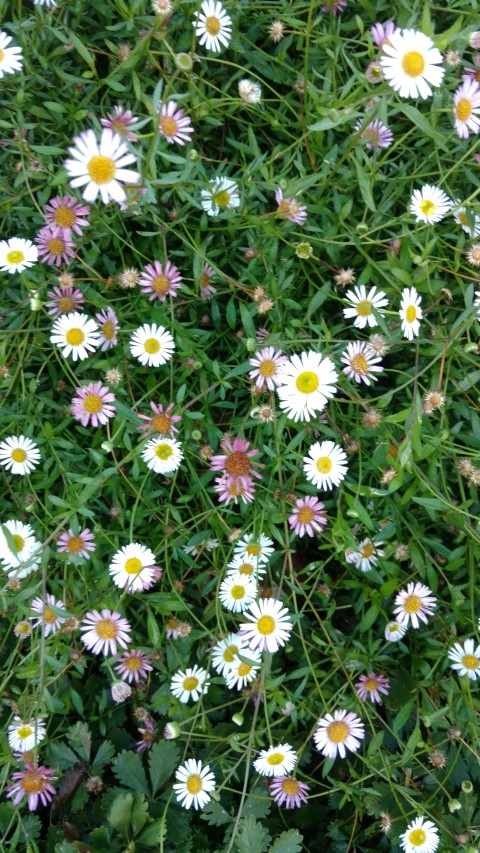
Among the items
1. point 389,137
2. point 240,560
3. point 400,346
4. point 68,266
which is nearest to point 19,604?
point 240,560

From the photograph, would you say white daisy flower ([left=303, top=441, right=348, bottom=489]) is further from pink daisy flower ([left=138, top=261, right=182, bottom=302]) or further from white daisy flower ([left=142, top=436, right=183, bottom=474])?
pink daisy flower ([left=138, top=261, right=182, bottom=302])

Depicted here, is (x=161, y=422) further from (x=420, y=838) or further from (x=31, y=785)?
(x=420, y=838)

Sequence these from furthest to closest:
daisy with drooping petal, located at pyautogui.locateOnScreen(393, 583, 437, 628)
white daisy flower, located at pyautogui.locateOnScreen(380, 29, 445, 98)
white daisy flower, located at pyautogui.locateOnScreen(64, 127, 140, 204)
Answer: daisy with drooping petal, located at pyautogui.locateOnScreen(393, 583, 437, 628) → white daisy flower, located at pyautogui.locateOnScreen(380, 29, 445, 98) → white daisy flower, located at pyautogui.locateOnScreen(64, 127, 140, 204)

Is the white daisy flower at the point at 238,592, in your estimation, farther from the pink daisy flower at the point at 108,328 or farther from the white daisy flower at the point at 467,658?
the pink daisy flower at the point at 108,328

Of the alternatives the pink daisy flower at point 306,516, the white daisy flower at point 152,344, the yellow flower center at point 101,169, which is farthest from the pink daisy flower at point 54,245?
the pink daisy flower at point 306,516

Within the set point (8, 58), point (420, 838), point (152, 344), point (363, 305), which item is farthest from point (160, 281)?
point (420, 838)

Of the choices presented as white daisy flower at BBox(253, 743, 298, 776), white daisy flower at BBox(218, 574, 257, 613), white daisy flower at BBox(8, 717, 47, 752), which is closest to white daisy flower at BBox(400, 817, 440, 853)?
white daisy flower at BBox(253, 743, 298, 776)

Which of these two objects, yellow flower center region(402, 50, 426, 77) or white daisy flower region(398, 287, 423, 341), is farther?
white daisy flower region(398, 287, 423, 341)
